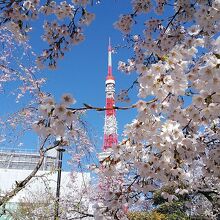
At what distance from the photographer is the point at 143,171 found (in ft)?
9.03

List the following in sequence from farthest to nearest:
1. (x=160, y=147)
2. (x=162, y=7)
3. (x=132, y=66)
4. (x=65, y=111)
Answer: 1. (x=132, y=66)
2. (x=162, y=7)
3. (x=160, y=147)
4. (x=65, y=111)

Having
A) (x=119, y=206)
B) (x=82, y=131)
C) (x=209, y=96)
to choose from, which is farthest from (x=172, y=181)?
(x=82, y=131)

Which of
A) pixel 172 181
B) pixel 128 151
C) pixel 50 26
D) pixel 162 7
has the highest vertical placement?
pixel 162 7

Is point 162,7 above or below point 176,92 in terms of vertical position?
above

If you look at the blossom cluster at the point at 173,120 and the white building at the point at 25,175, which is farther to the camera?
the white building at the point at 25,175

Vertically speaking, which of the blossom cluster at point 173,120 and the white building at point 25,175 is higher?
the white building at point 25,175

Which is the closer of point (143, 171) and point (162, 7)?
point (143, 171)

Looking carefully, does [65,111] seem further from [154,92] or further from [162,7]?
[162,7]

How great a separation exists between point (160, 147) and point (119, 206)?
0.73 meters

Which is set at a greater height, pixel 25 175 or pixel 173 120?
pixel 25 175

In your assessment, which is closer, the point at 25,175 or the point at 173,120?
the point at 173,120

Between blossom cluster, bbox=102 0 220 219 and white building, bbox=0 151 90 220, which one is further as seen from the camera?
white building, bbox=0 151 90 220

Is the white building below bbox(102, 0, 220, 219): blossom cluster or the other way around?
the other way around

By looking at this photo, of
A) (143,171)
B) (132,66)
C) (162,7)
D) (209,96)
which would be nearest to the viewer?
(209,96)
